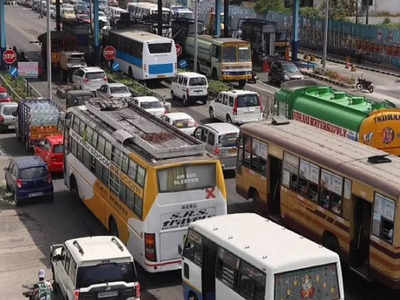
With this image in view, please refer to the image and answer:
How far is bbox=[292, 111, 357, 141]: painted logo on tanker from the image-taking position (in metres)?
25.6

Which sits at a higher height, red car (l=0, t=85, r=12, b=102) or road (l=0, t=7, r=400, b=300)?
red car (l=0, t=85, r=12, b=102)

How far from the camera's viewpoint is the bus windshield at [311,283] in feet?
46.9

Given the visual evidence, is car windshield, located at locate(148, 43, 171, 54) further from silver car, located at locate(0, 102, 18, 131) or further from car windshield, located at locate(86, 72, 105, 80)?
silver car, located at locate(0, 102, 18, 131)

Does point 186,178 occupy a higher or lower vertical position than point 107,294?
higher

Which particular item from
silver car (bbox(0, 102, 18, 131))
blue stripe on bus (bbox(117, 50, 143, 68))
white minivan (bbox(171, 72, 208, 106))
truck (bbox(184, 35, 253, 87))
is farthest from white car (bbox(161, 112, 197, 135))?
blue stripe on bus (bbox(117, 50, 143, 68))

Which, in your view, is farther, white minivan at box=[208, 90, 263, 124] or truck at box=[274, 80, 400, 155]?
white minivan at box=[208, 90, 263, 124]

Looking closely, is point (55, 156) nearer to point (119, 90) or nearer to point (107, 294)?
point (119, 90)

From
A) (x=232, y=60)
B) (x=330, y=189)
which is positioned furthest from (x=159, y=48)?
(x=330, y=189)

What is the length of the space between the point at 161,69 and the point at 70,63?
21.0ft

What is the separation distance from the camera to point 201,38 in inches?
2114

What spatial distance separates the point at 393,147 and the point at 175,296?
9.76 metres

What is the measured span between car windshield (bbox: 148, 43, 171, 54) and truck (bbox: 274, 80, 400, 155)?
60.0 feet

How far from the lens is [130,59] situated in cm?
5125

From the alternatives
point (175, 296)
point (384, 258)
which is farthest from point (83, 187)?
point (384, 258)
